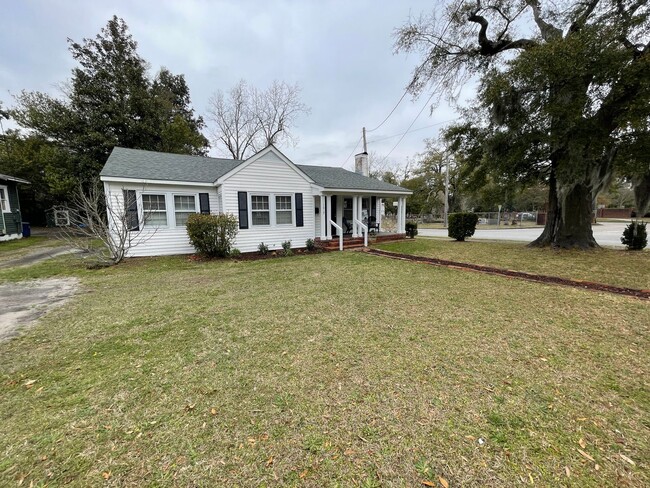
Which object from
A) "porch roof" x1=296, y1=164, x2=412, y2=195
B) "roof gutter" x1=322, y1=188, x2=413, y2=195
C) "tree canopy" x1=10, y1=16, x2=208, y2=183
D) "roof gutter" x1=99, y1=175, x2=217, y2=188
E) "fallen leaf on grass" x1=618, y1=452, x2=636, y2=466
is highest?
"tree canopy" x1=10, y1=16, x2=208, y2=183

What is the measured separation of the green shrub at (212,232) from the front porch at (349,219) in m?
3.93

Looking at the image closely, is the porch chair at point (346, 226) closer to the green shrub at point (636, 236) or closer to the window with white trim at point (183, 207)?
the window with white trim at point (183, 207)

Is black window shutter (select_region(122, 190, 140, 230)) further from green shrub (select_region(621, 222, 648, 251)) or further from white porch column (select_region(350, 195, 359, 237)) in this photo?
green shrub (select_region(621, 222, 648, 251))

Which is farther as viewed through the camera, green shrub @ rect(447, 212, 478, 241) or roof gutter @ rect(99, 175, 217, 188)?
green shrub @ rect(447, 212, 478, 241)

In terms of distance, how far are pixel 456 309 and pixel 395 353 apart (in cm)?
191

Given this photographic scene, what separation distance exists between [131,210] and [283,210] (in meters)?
5.22

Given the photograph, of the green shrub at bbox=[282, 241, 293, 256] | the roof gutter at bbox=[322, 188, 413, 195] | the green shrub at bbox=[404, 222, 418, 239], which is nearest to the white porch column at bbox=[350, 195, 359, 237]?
the roof gutter at bbox=[322, 188, 413, 195]

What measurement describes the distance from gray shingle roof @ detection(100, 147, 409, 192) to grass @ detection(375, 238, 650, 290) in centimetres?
442

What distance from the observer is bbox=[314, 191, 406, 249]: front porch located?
1141 cm

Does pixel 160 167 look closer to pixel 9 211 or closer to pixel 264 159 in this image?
pixel 264 159

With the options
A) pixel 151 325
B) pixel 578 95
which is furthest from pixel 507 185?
pixel 151 325

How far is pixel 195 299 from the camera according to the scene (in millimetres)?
5129

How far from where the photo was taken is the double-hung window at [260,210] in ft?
34.0

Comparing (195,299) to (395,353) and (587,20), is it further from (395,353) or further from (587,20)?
(587,20)
